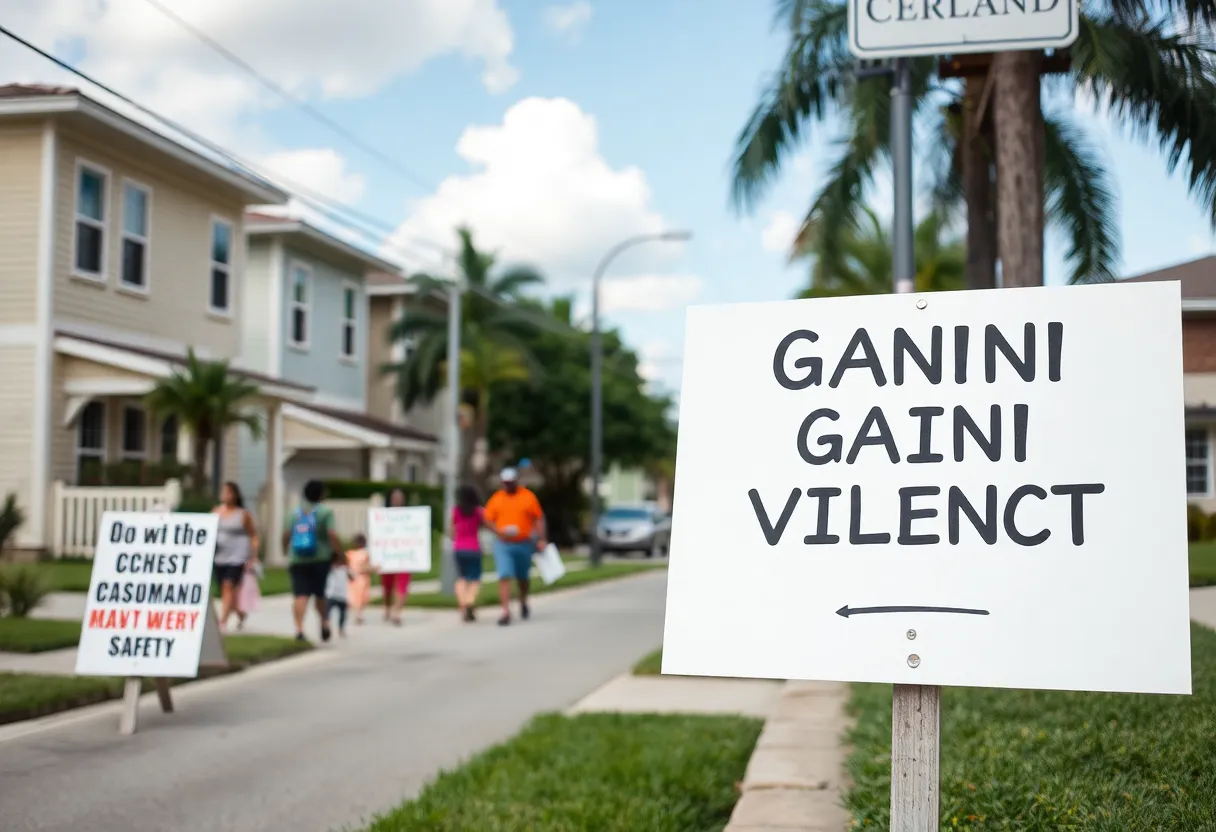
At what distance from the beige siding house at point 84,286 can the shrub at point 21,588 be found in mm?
6644

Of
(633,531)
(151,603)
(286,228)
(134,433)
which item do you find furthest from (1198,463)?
(633,531)

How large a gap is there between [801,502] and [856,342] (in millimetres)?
456

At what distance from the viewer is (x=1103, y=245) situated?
12.1 meters

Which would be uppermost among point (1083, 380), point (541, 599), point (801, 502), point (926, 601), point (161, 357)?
point (161, 357)

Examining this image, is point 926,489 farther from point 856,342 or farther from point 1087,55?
point 1087,55

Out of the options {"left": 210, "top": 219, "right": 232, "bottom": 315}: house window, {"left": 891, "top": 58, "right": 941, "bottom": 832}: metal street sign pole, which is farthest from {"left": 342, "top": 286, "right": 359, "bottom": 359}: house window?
{"left": 891, "top": 58, "right": 941, "bottom": 832}: metal street sign pole

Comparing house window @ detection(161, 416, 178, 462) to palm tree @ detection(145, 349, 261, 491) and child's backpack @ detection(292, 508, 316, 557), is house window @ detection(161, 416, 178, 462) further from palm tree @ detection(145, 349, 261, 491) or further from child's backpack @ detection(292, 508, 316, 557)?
child's backpack @ detection(292, 508, 316, 557)

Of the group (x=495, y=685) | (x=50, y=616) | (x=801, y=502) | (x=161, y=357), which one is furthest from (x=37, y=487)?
(x=801, y=502)

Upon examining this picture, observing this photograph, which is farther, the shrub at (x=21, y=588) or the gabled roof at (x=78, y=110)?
the gabled roof at (x=78, y=110)

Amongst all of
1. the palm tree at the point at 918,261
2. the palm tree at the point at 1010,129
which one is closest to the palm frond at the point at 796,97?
the palm tree at the point at 1010,129

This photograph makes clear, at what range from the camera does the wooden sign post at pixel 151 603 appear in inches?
352

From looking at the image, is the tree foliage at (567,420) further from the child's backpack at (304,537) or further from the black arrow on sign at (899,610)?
the black arrow on sign at (899,610)

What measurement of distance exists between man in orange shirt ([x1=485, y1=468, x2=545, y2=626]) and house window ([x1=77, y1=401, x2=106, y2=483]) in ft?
27.8

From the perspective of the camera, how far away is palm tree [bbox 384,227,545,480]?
38.8 m
